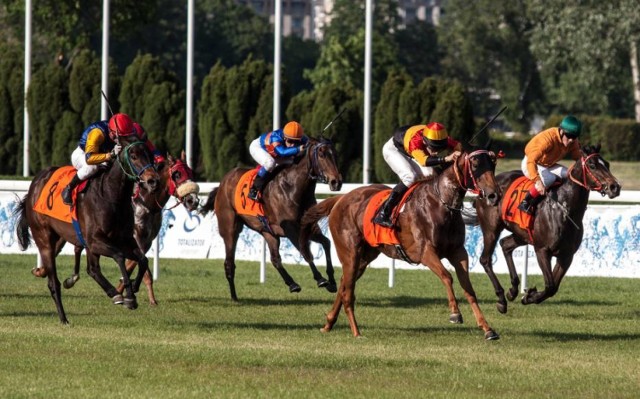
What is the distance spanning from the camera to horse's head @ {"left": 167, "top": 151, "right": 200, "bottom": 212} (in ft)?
38.8

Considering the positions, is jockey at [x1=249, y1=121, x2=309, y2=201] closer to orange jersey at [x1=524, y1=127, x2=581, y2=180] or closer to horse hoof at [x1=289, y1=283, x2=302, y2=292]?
horse hoof at [x1=289, y1=283, x2=302, y2=292]

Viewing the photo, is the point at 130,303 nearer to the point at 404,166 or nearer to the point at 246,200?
the point at 404,166

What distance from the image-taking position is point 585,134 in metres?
52.3

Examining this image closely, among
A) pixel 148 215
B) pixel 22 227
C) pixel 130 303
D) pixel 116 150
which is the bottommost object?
pixel 130 303

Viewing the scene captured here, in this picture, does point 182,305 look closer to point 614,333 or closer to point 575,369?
point 614,333

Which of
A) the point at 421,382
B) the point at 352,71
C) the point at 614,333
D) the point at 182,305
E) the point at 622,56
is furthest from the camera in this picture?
the point at 352,71

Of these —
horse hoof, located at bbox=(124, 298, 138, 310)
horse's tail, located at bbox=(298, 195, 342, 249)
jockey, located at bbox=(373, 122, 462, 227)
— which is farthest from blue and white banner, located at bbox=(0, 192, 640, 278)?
jockey, located at bbox=(373, 122, 462, 227)

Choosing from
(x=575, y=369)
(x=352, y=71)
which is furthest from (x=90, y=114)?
(x=352, y=71)

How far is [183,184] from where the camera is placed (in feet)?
39.1

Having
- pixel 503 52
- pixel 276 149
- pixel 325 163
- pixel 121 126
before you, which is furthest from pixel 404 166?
pixel 503 52

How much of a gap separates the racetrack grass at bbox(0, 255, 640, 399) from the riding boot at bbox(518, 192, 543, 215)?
1.00 meters

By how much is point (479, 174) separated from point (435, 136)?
0.87 meters

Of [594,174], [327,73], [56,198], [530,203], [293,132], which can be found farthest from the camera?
[327,73]

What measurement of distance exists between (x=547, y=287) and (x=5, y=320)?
15.7 feet
